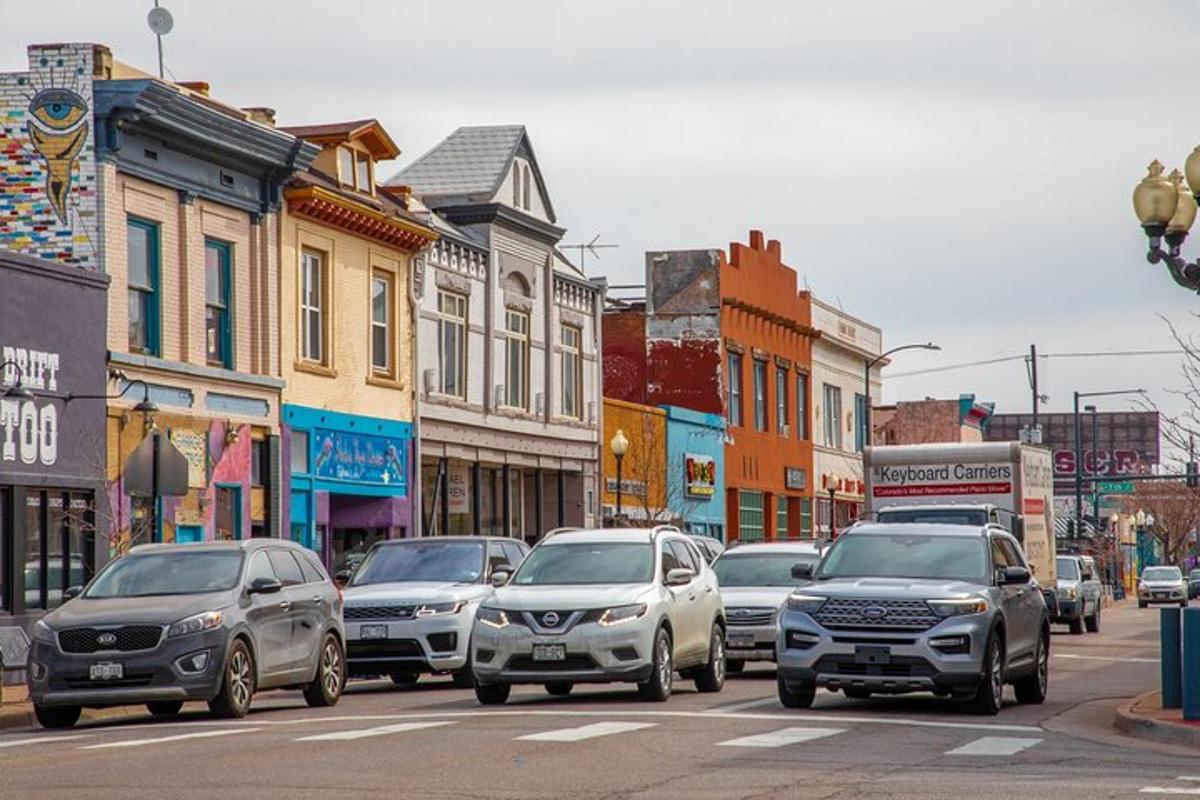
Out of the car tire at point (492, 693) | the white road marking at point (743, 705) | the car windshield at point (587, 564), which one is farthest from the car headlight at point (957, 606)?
the car tire at point (492, 693)

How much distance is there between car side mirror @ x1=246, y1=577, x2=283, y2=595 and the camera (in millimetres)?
22094

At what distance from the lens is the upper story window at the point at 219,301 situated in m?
36.9

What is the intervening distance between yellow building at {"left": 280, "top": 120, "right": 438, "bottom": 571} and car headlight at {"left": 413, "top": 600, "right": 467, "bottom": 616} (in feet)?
42.5

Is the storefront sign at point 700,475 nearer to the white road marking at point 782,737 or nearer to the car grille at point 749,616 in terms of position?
the car grille at point 749,616

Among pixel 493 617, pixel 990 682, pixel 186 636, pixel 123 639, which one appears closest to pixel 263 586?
pixel 186 636

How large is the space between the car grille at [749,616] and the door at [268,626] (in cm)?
729

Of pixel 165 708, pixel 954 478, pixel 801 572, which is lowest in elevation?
pixel 165 708

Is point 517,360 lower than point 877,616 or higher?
higher

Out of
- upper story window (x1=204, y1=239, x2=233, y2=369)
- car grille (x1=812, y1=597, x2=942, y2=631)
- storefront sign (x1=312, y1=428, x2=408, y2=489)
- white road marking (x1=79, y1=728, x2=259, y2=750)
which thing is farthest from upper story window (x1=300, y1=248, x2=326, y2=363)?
white road marking (x1=79, y1=728, x2=259, y2=750)

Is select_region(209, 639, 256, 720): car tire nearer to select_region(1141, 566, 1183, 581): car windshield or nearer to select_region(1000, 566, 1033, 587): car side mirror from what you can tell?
select_region(1000, 566, 1033, 587): car side mirror

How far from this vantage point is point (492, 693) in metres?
22.7

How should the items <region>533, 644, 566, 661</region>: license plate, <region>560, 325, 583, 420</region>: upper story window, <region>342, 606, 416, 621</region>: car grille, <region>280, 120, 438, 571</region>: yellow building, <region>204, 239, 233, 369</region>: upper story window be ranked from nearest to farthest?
<region>533, 644, 566, 661</region>: license plate
<region>342, 606, 416, 621</region>: car grille
<region>204, 239, 233, 369</region>: upper story window
<region>280, 120, 438, 571</region>: yellow building
<region>560, 325, 583, 420</region>: upper story window

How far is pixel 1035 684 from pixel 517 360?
27290 millimetres

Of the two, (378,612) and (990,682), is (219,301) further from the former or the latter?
(990,682)
